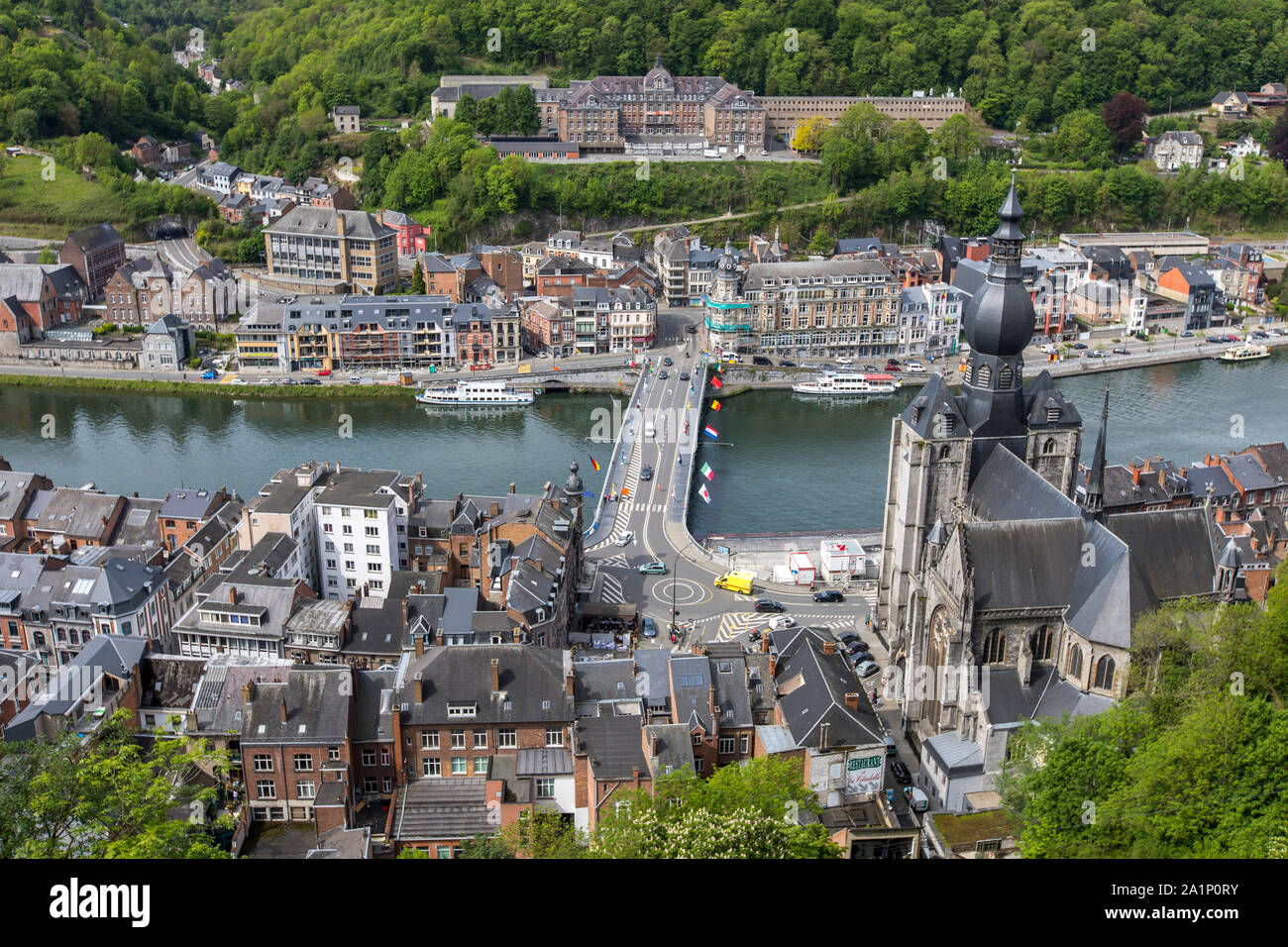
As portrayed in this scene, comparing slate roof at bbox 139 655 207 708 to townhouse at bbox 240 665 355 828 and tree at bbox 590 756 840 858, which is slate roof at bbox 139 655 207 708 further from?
tree at bbox 590 756 840 858

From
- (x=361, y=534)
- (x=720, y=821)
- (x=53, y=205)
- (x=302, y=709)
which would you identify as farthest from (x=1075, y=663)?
(x=53, y=205)

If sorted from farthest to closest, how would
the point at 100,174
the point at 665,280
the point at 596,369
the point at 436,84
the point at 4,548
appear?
the point at 436,84
the point at 100,174
the point at 665,280
the point at 596,369
the point at 4,548

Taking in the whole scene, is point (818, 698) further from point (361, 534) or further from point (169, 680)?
point (361, 534)

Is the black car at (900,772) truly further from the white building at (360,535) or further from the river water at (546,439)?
the white building at (360,535)

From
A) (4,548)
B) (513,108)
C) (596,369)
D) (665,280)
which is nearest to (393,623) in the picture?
(4,548)

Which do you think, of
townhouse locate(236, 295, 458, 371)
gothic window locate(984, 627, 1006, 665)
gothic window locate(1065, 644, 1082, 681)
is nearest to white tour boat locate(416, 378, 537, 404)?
townhouse locate(236, 295, 458, 371)

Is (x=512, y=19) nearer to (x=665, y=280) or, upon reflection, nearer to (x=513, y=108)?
(x=513, y=108)
